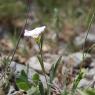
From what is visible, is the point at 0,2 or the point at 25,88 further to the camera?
the point at 0,2

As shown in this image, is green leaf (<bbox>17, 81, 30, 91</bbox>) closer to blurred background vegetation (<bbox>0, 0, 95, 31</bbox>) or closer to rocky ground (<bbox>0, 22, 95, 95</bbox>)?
rocky ground (<bbox>0, 22, 95, 95</bbox>)

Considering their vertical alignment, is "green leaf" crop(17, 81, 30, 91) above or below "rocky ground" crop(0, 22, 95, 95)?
below

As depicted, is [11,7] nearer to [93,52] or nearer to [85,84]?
[93,52]

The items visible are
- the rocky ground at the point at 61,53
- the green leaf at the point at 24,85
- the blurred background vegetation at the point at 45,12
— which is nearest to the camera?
the green leaf at the point at 24,85

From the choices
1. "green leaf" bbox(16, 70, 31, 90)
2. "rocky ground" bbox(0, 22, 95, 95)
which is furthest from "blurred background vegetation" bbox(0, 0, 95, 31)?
"green leaf" bbox(16, 70, 31, 90)

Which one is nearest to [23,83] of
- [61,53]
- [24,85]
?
[24,85]

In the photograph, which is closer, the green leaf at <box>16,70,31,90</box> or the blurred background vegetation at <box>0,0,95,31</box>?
the green leaf at <box>16,70,31,90</box>

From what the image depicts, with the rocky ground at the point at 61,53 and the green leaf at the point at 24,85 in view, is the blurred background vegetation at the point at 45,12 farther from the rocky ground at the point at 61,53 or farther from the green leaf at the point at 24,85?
the green leaf at the point at 24,85

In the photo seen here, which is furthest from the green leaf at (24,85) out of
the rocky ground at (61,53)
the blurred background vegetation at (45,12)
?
the blurred background vegetation at (45,12)

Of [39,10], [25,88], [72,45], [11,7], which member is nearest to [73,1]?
[39,10]

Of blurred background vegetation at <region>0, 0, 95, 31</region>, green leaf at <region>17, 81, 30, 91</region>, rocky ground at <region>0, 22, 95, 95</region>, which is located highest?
blurred background vegetation at <region>0, 0, 95, 31</region>

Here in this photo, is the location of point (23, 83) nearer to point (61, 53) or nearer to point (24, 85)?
point (24, 85)
